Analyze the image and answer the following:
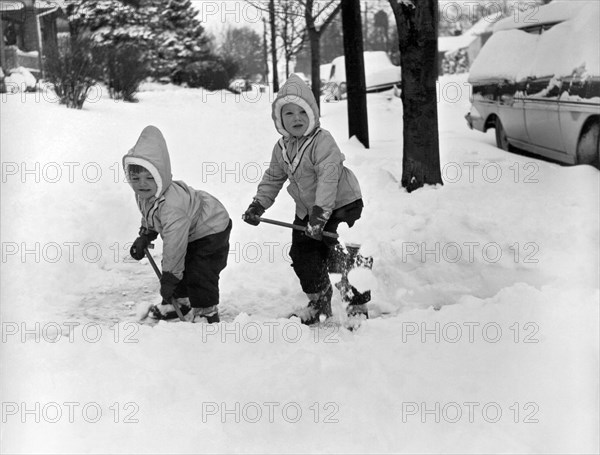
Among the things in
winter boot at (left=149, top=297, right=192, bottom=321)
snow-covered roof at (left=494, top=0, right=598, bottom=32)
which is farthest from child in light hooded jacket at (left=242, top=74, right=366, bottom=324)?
snow-covered roof at (left=494, top=0, right=598, bottom=32)

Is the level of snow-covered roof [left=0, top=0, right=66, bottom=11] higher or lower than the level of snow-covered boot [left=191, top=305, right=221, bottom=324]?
higher

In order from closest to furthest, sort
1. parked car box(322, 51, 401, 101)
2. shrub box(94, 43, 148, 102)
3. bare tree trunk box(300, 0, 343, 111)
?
1. bare tree trunk box(300, 0, 343, 111)
2. shrub box(94, 43, 148, 102)
3. parked car box(322, 51, 401, 101)

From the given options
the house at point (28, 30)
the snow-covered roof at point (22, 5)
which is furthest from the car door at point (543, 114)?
the house at point (28, 30)

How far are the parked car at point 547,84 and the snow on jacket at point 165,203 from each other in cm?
488

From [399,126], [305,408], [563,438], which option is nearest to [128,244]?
[305,408]

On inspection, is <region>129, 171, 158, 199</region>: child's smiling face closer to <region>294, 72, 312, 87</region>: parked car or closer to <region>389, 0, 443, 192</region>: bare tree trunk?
<region>294, 72, 312, 87</region>: parked car

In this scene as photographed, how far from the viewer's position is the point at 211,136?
911 centimetres

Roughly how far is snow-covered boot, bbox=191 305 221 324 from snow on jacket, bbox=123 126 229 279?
1.22ft

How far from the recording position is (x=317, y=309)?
13.9ft

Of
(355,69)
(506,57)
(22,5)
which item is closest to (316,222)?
(355,69)

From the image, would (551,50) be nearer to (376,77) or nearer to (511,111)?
(511,111)

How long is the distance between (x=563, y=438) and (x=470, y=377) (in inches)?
19.4

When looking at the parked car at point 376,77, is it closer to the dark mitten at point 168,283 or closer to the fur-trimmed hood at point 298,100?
the fur-trimmed hood at point 298,100

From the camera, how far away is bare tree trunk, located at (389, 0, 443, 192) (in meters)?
6.05
